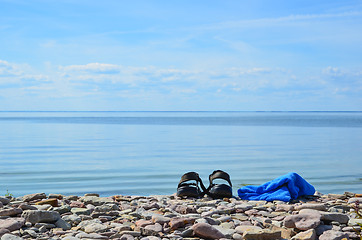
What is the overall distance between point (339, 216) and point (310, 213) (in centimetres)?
35

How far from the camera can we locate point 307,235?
448 cm

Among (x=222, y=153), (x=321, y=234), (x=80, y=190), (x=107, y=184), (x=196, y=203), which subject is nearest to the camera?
(x=321, y=234)

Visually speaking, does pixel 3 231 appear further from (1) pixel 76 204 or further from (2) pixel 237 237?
(2) pixel 237 237

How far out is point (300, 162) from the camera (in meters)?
14.7

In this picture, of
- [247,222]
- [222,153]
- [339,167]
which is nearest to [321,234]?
[247,222]

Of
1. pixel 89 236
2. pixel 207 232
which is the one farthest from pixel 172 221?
pixel 89 236

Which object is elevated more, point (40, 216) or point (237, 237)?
point (40, 216)

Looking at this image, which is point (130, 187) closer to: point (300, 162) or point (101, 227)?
point (101, 227)

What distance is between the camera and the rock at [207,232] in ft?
14.8

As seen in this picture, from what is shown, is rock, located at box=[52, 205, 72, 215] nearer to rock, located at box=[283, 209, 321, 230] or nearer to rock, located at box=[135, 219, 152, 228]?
rock, located at box=[135, 219, 152, 228]

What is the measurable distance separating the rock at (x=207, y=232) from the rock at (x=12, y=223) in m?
1.88

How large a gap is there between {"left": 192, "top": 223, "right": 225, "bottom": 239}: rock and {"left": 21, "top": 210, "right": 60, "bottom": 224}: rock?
1644mm

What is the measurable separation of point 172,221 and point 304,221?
1.43 metres

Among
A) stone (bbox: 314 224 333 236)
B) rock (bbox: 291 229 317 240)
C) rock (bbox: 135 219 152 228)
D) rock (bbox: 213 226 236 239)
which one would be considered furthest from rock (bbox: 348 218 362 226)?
rock (bbox: 135 219 152 228)
